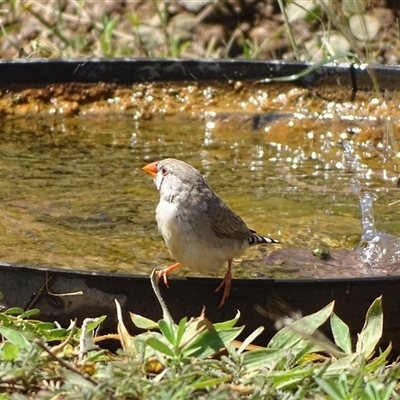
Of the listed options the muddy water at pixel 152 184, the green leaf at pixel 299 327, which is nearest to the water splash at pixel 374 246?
the muddy water at pixel 152 184

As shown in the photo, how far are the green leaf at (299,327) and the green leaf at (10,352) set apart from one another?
882 millimetres

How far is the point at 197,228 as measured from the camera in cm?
425

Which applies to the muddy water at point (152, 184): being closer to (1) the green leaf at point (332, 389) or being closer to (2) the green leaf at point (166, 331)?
(2) the green leaf at point (166, 331)

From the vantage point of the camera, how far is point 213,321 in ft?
12.2

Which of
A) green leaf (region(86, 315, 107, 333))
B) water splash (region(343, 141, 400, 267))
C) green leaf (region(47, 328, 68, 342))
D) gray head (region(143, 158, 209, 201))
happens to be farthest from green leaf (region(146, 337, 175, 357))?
water splash (region(343, 141, 400, 267))

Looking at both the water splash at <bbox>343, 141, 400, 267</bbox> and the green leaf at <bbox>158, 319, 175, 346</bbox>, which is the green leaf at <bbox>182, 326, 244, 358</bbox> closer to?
the green leaf at <bbox>158, 319, 175, 346</bbox>

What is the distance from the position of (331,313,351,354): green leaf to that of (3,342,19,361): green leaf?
3.63 ft

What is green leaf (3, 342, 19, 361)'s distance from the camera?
3.13 metres

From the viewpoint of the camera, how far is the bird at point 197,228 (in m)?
4.16

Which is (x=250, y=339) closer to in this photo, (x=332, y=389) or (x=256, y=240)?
(x=332, y=389)

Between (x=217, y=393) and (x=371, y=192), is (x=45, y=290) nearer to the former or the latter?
(x=217, y=393)

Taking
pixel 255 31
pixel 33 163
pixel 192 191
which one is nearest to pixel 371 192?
pixel 192 191

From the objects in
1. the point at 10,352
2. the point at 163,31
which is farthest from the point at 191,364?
the point at 163,31

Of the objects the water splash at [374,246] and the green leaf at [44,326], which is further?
the water splash at [374,246]
